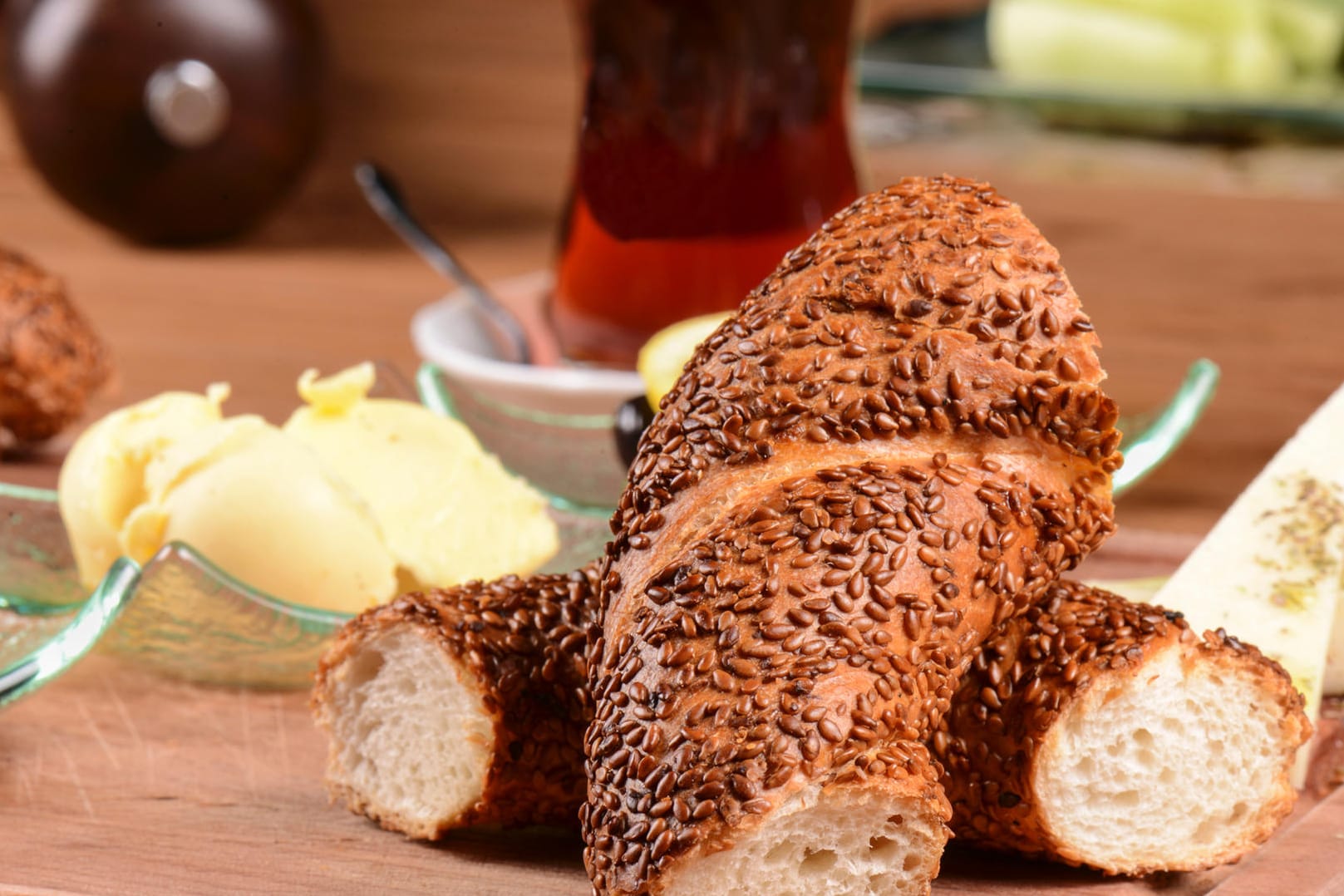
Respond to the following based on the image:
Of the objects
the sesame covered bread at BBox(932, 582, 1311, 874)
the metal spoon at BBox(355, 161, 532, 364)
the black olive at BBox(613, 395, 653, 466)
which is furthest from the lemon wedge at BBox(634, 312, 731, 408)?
the sesame covered bread at BBox(932, 582, 1311, 874)

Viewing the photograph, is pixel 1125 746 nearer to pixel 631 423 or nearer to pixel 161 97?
pixel 631 423

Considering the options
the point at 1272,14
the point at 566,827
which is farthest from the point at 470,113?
the point at 566,827

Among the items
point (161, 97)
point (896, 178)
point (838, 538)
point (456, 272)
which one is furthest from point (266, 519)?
point (896, 178)

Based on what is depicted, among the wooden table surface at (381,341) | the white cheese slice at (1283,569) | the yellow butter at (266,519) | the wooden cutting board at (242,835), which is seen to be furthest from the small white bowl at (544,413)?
the white cheese slice at (1283,569)

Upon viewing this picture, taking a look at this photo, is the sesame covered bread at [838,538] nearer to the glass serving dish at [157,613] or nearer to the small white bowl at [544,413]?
the glass serving dish at [157,613]

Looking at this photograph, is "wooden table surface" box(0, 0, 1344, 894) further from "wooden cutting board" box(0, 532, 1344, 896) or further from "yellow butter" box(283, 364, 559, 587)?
"yellow butter" box(283, 364, 559, 587)

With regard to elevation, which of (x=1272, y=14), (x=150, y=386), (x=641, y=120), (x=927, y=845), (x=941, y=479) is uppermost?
(x=1272, y=14)

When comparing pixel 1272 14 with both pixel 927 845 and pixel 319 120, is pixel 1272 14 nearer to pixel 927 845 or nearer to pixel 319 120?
pixel 319 120

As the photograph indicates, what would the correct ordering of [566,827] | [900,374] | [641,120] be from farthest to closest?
[641,120] < [566,827] < [900,374]
